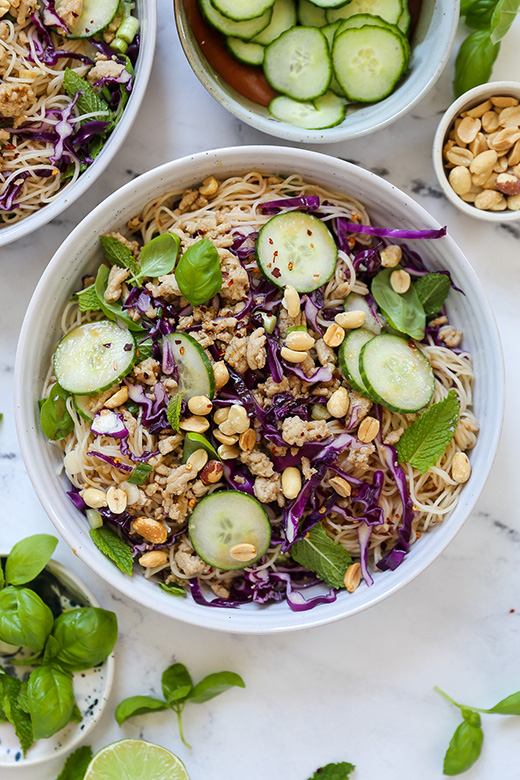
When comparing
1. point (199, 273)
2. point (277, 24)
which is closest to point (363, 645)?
point (199, 273)

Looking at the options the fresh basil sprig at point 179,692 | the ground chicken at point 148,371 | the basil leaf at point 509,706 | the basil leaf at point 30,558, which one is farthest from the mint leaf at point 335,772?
the ground chicken at point 148,371

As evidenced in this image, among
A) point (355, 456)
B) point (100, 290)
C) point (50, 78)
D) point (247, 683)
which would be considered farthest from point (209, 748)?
point (50, 78)

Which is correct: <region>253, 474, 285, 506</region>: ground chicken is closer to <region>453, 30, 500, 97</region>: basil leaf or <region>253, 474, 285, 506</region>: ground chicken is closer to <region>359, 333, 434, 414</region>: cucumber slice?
<region>359, 333, 434, 414</region>: cucumber slice

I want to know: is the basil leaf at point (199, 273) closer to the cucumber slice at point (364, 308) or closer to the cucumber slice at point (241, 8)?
the cucumber slice at point (364, 308)

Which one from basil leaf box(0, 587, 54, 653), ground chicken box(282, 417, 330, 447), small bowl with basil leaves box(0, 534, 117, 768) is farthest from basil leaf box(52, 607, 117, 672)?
ground chicken box(282, 417, 330, 447)

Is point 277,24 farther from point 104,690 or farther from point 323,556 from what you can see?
point 104,690

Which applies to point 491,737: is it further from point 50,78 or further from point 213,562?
point 50,78
